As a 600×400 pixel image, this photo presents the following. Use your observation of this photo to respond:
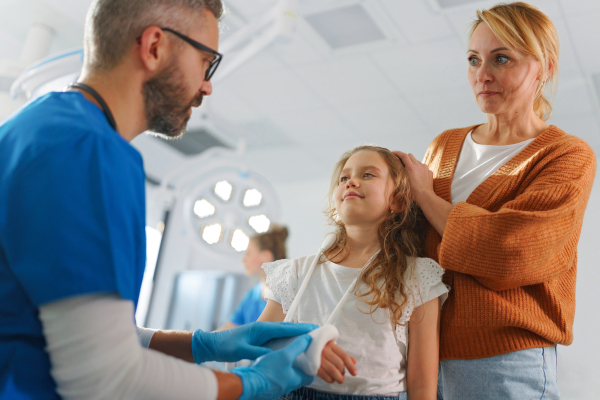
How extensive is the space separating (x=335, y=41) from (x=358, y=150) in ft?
7.02

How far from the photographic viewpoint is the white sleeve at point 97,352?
0.79m

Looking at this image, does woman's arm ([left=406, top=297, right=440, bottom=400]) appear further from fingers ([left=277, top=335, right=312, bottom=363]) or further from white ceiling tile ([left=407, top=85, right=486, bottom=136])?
white ceiling tile ([left=407, top=85, right=486, bottom=136])

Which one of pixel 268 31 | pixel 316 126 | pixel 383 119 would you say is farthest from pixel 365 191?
pixel 316 126

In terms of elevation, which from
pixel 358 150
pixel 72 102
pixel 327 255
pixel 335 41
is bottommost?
pixel 327 255

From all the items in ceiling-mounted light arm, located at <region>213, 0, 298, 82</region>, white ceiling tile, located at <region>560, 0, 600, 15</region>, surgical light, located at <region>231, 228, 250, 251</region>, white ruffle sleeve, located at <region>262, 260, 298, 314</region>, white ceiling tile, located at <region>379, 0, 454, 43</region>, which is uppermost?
white ceiling tile, located at <region>560, 0, 600, 15</region>

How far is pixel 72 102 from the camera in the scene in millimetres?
942

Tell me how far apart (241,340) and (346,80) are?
3.23 meters

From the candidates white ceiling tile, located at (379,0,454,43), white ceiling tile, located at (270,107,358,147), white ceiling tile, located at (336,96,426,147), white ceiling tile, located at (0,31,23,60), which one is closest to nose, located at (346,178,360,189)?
white ceiling tile, located at (379,0,454,43)

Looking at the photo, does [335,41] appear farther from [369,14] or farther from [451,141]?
[451,141]

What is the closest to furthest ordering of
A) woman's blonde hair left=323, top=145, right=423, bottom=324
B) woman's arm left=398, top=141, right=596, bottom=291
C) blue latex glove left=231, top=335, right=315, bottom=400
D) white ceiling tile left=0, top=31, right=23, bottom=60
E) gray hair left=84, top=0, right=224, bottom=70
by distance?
blue latex glove left=231, top=335, right=315, bottom=400, gray hair left=84, top=0, right=224, bottom=70, woman's arm left=398, top=141, right=596, bottom=291, woman's blonde hair left=323, top=145, right=423, bottom=324, white ceiling tile left=0, top=31, right=23, bottom=60

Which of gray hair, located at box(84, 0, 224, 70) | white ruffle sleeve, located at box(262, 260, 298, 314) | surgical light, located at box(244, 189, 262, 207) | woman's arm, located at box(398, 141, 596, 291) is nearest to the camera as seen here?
gray hair, located at box(84, 0, 224, 70)

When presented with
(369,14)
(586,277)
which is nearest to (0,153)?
(369,14)

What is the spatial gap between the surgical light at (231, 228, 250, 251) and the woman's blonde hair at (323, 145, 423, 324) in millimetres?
1616

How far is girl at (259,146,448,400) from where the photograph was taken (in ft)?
4.25
